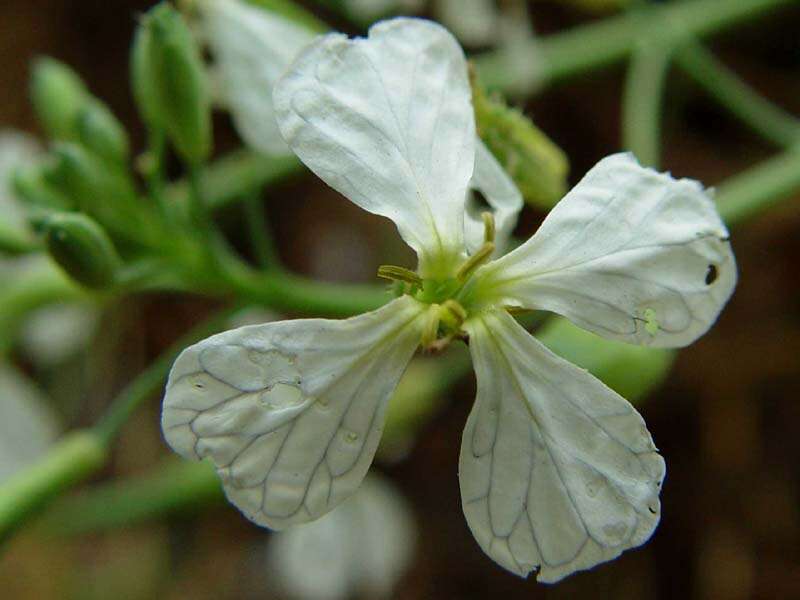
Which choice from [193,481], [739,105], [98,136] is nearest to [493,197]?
[98,136]

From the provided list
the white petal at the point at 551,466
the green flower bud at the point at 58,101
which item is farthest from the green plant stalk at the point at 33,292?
the white petal at the point at 551,466

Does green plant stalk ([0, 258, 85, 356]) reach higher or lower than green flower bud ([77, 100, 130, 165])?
lower

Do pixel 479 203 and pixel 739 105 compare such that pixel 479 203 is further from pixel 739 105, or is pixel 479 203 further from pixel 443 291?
pixel 443 291

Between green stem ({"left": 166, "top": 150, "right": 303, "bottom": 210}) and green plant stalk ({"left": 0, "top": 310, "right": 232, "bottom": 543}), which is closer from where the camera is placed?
green plant stalk ({"left": 0, "top": 310, "right": 232, "bottom": 543})

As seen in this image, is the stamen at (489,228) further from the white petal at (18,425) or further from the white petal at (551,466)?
the white petal at (18,425)

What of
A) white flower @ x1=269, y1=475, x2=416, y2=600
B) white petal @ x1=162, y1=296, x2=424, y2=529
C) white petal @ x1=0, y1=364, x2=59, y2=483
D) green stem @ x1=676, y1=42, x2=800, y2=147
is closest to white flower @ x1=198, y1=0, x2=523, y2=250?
white petal @ x1=162, y1=296, x2=424, y2=529

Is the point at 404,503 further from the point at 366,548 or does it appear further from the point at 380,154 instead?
the point at 380,154

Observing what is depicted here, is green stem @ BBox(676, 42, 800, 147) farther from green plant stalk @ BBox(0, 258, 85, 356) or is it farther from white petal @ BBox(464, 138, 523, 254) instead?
green plant stalk @ BBox(0, 258, 85, 356)
